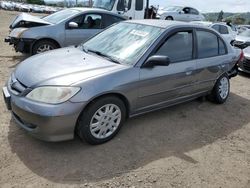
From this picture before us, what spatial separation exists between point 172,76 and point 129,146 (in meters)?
1.33

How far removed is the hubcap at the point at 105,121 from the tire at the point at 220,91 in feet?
8.25

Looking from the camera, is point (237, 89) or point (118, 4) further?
point (118, 4)

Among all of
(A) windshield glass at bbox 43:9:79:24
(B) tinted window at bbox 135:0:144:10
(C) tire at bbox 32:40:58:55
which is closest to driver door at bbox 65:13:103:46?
(A) windshield glass at bbox 43:9:79:24

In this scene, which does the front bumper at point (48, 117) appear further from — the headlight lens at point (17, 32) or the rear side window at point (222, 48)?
the headlight lens at point (17, 32)

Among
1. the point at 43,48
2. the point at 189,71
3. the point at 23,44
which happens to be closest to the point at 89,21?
the point at 43,48

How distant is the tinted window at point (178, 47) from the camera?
4465 mm

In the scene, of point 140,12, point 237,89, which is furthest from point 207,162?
point 140,12

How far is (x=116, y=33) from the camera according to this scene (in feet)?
15.8

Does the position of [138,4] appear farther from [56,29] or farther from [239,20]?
[239,20]

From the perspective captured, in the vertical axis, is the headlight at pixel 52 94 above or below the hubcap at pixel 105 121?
above

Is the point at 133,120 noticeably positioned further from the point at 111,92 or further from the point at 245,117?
the point at 245,117

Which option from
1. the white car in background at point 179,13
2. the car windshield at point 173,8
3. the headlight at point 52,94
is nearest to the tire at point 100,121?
the headlight at point 52,94

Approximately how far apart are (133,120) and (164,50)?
120 centimetres

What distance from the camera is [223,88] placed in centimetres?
584
